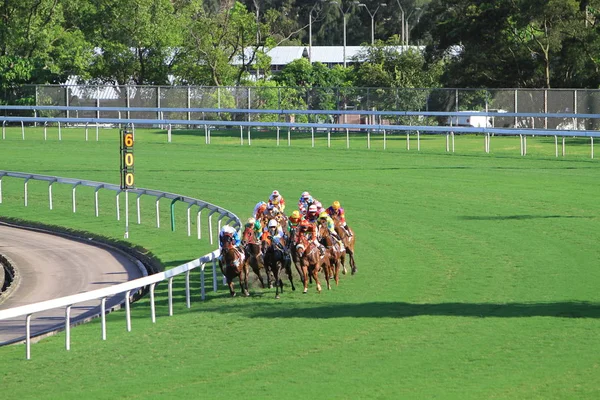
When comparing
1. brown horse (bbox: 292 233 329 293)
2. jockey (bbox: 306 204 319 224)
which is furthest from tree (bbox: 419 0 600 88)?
brown horse (bbox: 292 233 329 293)

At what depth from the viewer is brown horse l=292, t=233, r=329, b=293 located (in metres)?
15.8

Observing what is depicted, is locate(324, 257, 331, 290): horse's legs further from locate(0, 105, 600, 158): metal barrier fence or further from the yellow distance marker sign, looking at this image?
locate(0, 105, 600, 158): metal barrier fence

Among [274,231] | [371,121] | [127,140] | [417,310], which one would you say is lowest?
[417,310]

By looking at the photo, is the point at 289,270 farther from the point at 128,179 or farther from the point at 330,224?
the point at 128,179

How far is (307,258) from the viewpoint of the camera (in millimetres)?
15828

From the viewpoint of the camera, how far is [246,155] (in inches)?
1436

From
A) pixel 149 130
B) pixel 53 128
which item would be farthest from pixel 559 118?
pixel 53 128

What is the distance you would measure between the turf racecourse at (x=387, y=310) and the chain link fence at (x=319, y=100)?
11286 mm

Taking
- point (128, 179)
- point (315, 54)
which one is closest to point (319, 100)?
point (128, 179)

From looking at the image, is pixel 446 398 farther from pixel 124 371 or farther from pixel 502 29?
pixel 502 29

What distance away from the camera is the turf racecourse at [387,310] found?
1131 cm

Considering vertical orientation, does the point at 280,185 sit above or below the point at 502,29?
below

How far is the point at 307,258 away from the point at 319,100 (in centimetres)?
3054

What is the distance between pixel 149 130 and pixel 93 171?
13.2 metres
